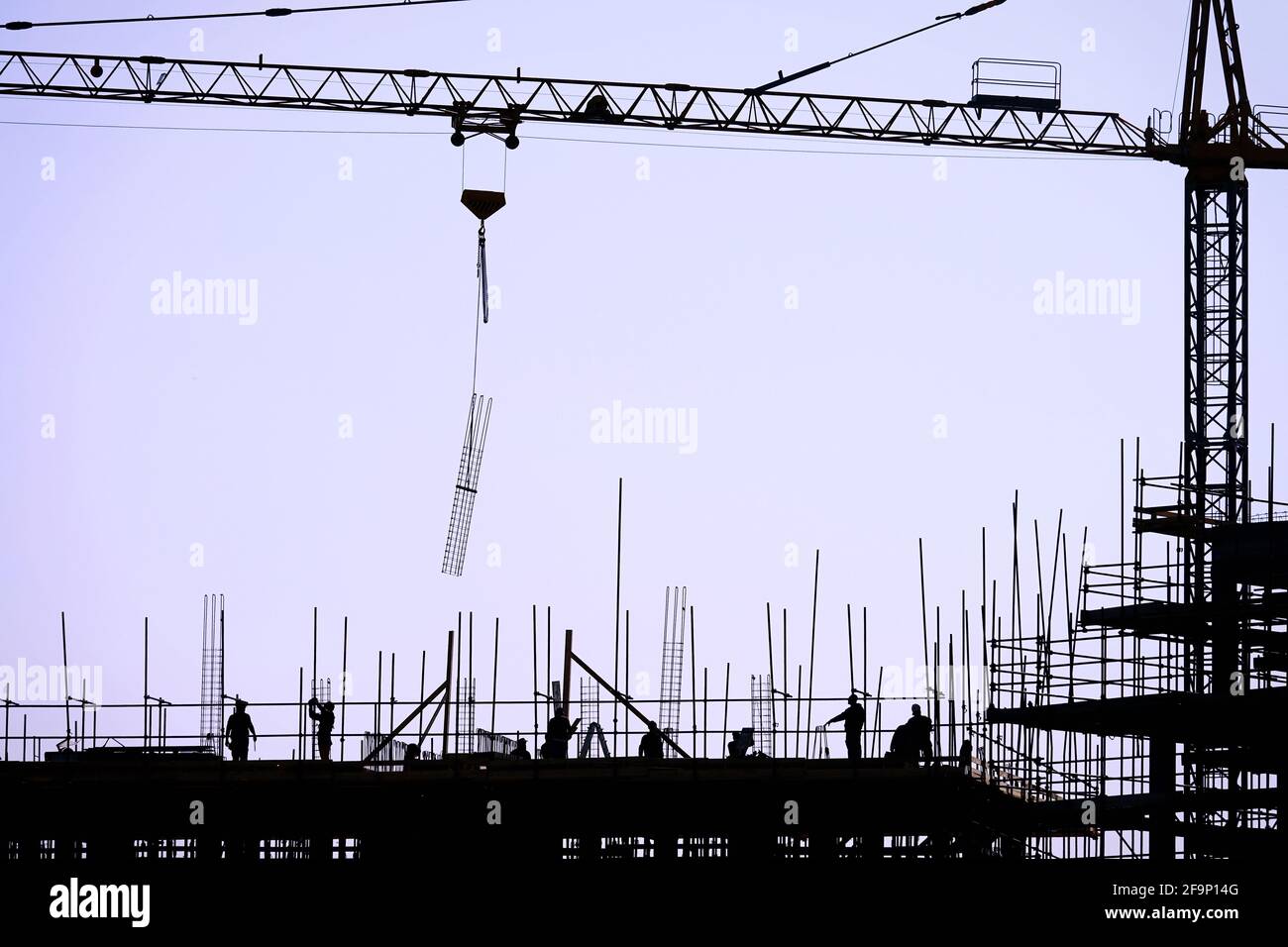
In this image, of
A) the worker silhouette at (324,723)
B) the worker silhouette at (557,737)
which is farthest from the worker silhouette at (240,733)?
the worker silhouette at (557,737)

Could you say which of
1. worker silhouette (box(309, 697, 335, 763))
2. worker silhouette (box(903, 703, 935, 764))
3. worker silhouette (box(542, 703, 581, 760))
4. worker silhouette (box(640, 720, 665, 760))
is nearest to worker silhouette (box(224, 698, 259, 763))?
worker silhouette (box(309, 697, 335, 763))

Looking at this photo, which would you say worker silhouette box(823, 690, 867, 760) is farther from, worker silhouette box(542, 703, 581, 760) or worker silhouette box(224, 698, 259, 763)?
worker silhouette box(224, 698, 259, 763)

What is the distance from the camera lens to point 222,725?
43594 mm

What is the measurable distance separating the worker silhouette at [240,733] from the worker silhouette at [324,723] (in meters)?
2.37

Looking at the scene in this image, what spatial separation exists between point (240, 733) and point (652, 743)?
7624 mm

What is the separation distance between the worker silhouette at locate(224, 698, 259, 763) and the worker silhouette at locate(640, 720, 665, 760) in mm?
7219

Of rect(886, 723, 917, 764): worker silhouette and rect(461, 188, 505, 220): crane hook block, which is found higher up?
rect(461, 188, 505, 220): crane hook block

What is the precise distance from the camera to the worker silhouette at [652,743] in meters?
41.6

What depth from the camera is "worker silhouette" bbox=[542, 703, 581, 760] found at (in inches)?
1587

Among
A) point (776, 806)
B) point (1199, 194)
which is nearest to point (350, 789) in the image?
point (776, 806)

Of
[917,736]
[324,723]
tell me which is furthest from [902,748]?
[324,723]

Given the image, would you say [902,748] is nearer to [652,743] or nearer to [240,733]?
[652,743]

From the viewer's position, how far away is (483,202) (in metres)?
47.9

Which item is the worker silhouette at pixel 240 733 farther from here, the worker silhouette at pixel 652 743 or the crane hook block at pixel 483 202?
the crane hook block at pixel 483 202
